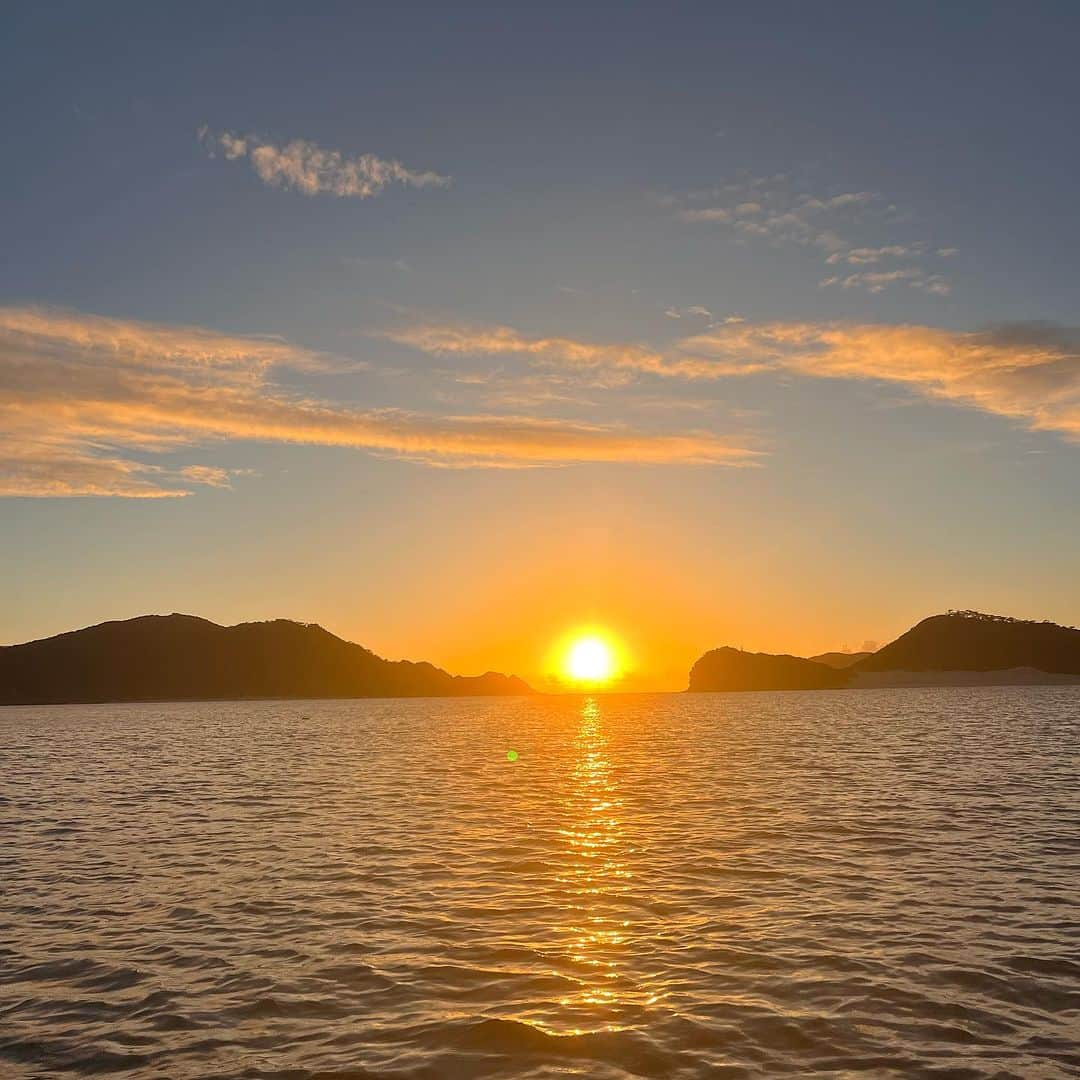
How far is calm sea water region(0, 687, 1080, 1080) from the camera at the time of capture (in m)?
14.2

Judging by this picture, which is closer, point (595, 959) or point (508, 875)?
point (595, 959)

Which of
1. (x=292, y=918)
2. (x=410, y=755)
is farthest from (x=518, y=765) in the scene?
(x=292, y=918)

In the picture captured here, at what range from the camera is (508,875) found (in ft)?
89.1

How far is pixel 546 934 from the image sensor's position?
68.0 feet

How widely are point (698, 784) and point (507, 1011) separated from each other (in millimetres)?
37694

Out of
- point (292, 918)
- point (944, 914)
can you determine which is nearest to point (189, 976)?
point (292, 918)

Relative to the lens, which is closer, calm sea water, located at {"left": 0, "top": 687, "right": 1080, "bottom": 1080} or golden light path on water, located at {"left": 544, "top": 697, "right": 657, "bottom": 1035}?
calm sea water, located at {"left": 0, "top": 687, "right": 1080, "bottom": 1080}

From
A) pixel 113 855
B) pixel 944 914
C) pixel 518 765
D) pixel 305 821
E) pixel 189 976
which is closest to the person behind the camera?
pixel 189 976

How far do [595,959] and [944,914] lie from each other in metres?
9.26

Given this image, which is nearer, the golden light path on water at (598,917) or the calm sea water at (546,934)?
the calm sea water at (546,934)

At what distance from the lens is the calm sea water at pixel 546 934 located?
560 inches

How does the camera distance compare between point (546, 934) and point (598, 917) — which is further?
point (598, 917)

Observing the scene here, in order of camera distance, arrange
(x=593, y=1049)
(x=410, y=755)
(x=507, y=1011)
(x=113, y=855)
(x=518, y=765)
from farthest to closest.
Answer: (x=410, y=755), (x=518, y=765), (x=113, y=855), (x=507, y=1011), (x=593, y=1049)

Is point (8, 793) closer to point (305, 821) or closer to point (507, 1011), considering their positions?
point (305, 821)
